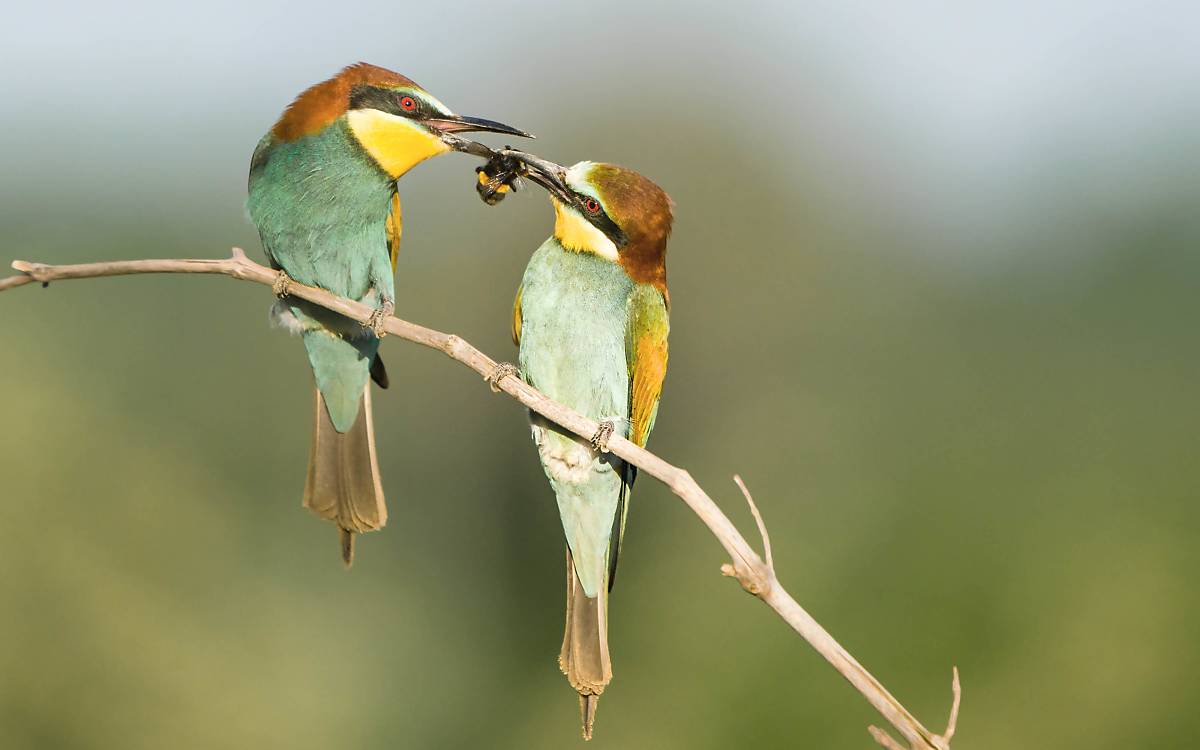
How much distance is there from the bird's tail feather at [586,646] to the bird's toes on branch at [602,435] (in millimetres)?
325

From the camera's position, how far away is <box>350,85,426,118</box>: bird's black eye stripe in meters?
2.89

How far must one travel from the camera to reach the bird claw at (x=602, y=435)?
7.95 ft

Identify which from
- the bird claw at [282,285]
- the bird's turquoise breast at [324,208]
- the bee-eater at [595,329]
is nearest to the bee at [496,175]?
the bee-eater at [595,329]

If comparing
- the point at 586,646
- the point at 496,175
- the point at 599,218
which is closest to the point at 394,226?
the point at 496,175

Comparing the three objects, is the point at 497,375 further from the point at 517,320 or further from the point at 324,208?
the point at 324,208

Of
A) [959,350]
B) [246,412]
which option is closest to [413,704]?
[246,412]

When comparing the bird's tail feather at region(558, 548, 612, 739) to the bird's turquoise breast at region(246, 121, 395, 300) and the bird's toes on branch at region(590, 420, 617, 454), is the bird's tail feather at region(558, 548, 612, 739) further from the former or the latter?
the bird's turquoise breast at region(246, 121, 395, 300)

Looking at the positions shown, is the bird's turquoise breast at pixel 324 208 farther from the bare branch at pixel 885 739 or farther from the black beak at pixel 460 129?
the bare branch at pixel 885 739

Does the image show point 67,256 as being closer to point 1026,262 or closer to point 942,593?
point 942,593

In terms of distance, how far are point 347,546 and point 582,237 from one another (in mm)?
899

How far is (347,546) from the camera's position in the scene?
2703 mm

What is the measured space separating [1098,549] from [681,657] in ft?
A: 14.0

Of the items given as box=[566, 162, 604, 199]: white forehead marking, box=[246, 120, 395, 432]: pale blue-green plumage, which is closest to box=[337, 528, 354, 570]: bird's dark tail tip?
box=[246, 120, 395, 432]: pale blue-green plumage

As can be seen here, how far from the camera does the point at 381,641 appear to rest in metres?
14.7
